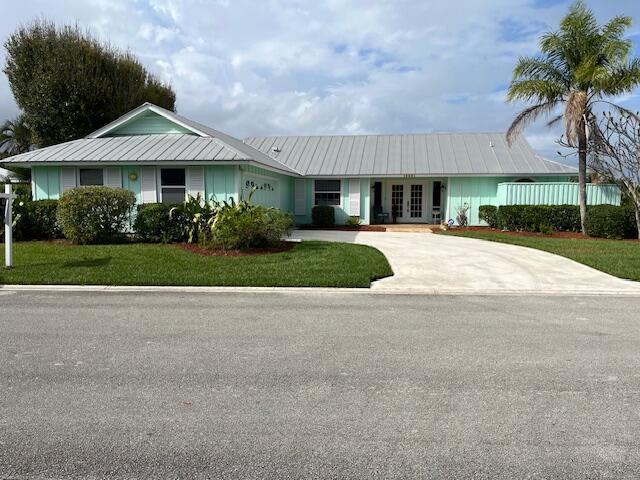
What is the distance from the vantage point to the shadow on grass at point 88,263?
10613mm

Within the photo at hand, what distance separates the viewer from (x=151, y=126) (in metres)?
18.9

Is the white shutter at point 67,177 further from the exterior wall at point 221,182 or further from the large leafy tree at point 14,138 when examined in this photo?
the large leafy tree at point 14,138

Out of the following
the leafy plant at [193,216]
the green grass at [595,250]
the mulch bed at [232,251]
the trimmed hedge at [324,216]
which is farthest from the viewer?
the trimmed hedge at [324,216]

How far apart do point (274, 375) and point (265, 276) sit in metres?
5.07

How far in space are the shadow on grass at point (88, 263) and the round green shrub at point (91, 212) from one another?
2655mm

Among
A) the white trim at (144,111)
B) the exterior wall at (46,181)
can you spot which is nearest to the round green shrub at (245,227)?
the white trim at (144,111)

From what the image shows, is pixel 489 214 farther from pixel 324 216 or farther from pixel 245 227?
pixel 245 227

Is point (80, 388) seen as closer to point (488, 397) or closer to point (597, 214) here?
point (488, 397)

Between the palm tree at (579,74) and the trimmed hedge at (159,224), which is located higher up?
the palm tree at (579,74)

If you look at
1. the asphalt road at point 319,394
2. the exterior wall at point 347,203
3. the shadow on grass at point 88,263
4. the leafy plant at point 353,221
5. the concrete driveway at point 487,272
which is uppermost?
the exterior wall at point 347,203

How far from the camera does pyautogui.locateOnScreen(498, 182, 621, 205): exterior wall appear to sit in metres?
19.0

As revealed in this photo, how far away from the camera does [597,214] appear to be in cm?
1656

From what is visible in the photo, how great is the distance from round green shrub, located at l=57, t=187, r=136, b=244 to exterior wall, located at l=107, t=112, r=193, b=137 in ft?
18.0

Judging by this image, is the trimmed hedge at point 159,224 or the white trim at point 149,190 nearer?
the trimmed hedge at point 159,224
